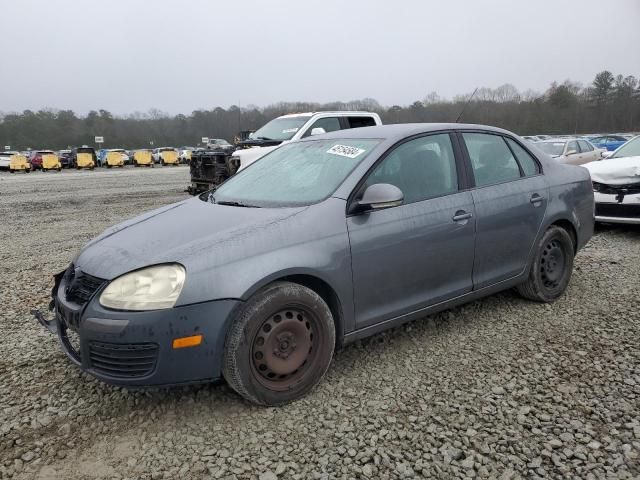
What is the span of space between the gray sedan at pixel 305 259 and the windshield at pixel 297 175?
15mm

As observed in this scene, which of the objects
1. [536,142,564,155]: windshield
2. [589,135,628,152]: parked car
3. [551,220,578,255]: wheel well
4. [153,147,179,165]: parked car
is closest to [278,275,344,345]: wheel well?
[551,220,578,255]: wheel well

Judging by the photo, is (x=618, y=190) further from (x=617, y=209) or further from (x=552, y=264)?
(x=552, y=264)

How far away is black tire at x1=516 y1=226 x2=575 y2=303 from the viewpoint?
4.08m

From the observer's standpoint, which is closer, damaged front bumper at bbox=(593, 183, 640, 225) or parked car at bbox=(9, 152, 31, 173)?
damaged front bumper at bbox=(593, 183, 640, 225)

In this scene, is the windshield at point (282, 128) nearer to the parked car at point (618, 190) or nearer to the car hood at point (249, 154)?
the car hood at point (249, 154)

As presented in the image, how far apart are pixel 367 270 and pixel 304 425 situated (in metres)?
0.94

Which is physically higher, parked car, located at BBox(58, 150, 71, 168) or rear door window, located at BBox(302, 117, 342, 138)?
parked car, located at BBox(58, 150, 71, 168)

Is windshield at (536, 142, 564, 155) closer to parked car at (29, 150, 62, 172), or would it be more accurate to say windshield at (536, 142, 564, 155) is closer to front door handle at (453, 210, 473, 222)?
front door handle at (453, 210, 473, 222)

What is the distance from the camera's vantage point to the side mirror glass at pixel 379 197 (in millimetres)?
2891

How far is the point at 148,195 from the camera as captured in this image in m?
14.5

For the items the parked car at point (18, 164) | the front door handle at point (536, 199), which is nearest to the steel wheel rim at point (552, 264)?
the front door handle at point (536, 199)

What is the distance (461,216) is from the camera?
340 cm

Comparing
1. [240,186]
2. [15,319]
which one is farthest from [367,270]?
[15,319]

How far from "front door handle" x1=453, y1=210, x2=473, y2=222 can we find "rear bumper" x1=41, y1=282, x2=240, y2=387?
167 cm
